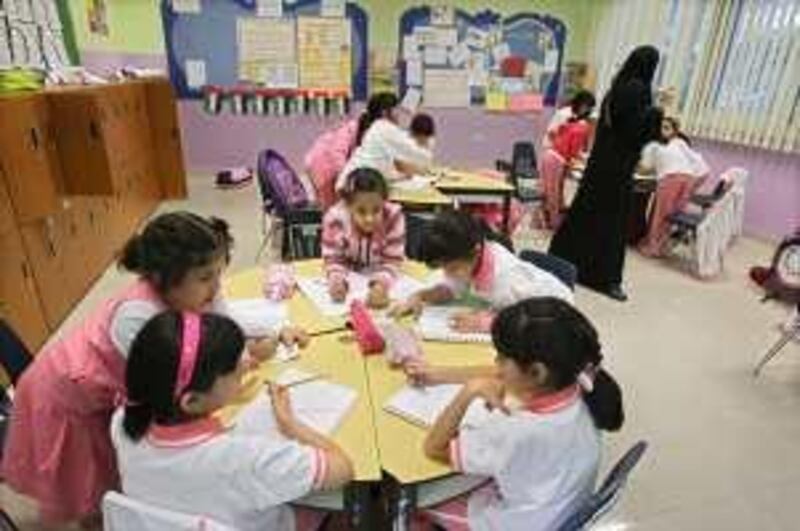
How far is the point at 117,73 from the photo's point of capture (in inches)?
197

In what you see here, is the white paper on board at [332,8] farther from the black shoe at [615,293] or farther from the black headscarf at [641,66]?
the black shoe at [615,293]

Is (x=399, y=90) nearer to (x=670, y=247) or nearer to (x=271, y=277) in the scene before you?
(x=670, y=247)

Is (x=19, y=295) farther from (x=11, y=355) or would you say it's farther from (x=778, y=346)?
(x=778, y=346)

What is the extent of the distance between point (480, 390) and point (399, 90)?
589cm

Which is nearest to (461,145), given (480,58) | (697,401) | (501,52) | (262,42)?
(480,58)

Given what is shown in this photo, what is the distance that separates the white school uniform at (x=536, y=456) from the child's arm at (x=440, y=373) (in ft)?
0.90

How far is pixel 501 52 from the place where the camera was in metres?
6.62

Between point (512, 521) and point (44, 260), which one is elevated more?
point (512, 521)

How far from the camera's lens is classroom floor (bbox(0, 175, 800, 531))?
204cm

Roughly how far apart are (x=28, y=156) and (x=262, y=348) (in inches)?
76.7

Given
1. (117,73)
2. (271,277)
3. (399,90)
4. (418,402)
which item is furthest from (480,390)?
(399,90)

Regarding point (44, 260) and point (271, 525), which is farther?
point (44, 260)

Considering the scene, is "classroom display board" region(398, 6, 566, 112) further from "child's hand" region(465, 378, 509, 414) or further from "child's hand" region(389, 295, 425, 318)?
"child's hand" region(465, 378, 509, 414)

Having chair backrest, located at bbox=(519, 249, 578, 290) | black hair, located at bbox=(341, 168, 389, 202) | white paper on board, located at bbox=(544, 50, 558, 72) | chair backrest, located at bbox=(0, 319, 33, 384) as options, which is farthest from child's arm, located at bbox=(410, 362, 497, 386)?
white paper on board, located at bbox=(544, 50, 558, 72)
